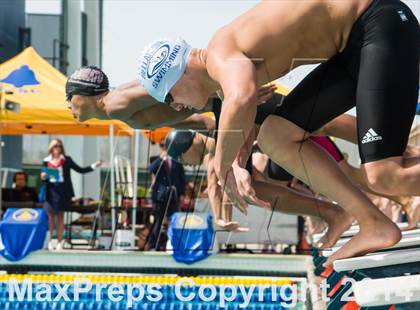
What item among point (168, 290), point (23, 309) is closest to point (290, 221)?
point (168, 290)

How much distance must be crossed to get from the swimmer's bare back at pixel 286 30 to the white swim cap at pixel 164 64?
0.30m

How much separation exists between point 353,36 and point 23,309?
248cm

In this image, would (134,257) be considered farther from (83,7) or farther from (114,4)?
(114,4)

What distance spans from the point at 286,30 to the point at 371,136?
440 mm

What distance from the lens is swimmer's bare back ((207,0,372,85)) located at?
2.52 metres

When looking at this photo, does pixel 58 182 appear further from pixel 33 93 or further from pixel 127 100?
pixel 127 100

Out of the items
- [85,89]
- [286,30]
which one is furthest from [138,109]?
[286,30]

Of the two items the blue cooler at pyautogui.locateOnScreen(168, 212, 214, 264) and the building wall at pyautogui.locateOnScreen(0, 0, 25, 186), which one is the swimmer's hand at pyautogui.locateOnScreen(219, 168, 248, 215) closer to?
the building wall at pyautogui.locateOnScreen(0, 0, 25, 186)

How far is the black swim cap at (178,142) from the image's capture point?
4.32 meters

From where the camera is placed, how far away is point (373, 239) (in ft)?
8.45

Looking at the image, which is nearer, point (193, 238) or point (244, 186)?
point (244, 186)

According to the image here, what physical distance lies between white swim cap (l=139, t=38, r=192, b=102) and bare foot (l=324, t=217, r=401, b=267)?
87 centimetres

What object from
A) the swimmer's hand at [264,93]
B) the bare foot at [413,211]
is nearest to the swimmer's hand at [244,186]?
the swimmer's hand at [264,93]

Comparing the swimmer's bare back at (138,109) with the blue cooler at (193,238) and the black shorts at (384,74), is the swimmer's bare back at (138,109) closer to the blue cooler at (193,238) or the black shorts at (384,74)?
the black shorts at (384,74)
